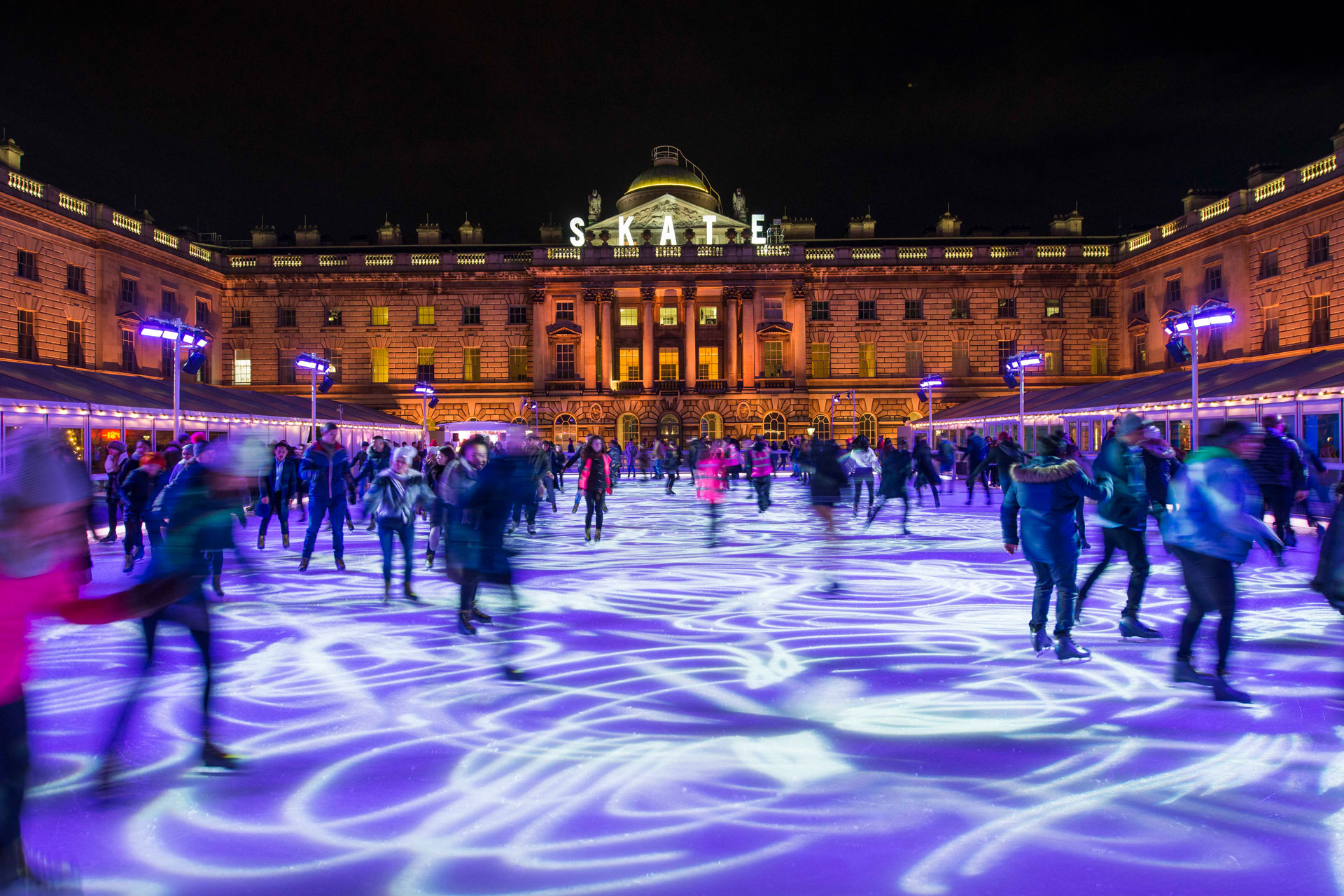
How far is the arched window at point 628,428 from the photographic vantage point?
47.7m

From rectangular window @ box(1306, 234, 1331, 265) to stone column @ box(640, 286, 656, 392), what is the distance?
31.6 m

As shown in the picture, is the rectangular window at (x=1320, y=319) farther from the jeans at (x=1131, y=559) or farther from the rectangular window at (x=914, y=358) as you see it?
the jeans at (x=1131, y=559)

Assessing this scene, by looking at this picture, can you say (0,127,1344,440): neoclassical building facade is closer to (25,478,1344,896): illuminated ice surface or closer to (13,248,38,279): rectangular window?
(13,248,38,279): rectangular window

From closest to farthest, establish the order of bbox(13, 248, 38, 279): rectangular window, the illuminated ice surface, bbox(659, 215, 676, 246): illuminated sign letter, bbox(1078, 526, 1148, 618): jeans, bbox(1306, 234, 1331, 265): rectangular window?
the illuminated ice surface < bbox(1078, 526, 1148, 618): jeans < bbox(1306, 234, 1331, 265): rectangular window < bbox(13, 248, 38, 279): rectangular window < bbox(659, 215, 676, 246): illuminated sign letter

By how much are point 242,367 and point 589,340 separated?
21.3 metres

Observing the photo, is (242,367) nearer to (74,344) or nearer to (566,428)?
(74,344)

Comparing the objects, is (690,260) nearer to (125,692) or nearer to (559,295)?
(559,295)

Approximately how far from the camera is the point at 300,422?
32844mm

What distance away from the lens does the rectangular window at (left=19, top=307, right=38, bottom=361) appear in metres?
32.6

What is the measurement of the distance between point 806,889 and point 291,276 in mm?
52611

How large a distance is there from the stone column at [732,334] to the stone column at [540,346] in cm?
1091

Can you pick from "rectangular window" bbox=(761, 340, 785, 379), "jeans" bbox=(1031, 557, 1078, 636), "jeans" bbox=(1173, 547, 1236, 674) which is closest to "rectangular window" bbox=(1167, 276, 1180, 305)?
"rectangular window" bbox=(761, 340, 785, 379)

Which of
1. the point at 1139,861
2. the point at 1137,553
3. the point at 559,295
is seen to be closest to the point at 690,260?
the point at 559,295

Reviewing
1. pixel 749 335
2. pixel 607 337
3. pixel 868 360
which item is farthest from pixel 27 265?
pixel 868 360
